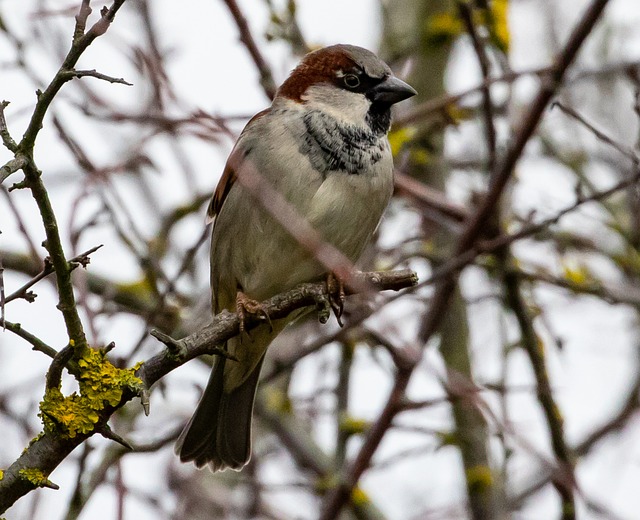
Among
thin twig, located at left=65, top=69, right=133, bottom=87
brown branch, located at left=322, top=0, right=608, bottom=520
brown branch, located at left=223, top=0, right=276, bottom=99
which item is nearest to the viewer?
thin twig, located at left=65, top=69, right=133, bottom=87

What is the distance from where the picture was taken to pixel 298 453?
153 inches

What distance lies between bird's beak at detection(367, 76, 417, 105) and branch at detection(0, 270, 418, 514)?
3.47 ft

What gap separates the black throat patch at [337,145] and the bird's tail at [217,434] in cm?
A: 75

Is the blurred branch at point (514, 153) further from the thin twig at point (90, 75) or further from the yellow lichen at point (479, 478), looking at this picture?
the thin twig at point (90, 75)

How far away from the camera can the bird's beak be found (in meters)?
3.19

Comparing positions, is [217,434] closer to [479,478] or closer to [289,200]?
[289,200]

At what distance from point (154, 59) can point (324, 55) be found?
577mm

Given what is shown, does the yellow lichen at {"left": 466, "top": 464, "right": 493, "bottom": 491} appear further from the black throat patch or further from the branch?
the branch

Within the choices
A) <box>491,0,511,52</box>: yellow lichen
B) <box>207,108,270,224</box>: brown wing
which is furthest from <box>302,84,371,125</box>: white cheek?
<box>491,0,511,52</box>: yellow lichen

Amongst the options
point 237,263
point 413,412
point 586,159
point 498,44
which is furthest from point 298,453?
point 586,159

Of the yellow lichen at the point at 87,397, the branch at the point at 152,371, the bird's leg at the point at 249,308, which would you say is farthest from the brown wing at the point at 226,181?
the yellow lichen at the point at 87,397

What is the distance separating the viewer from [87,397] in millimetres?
1812

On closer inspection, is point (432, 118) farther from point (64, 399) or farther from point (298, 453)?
point (64, 399)

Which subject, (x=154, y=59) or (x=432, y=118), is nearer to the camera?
(x=154, y=59)
